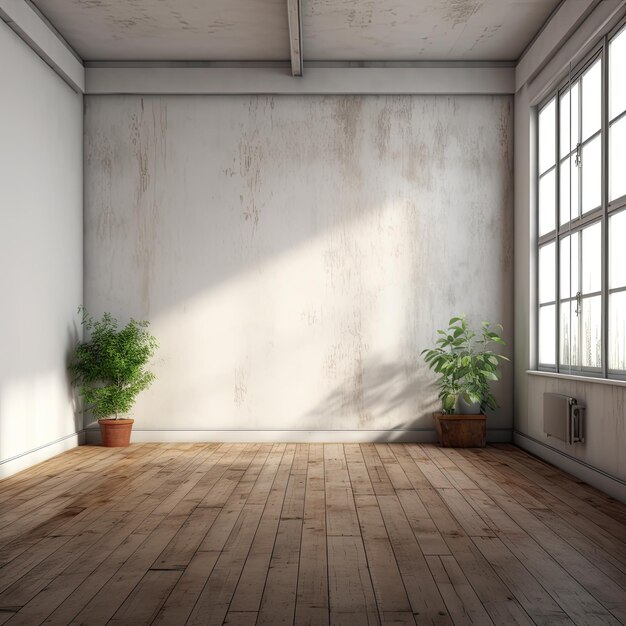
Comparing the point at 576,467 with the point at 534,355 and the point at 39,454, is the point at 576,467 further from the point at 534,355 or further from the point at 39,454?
the point at 39,454

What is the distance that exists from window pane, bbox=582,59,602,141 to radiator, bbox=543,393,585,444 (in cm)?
195

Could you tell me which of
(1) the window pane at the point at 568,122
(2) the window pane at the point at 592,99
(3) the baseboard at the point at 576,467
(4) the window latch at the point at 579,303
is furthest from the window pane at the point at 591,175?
(3) the baseboard at the point at 576,467

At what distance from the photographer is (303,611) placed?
8.34 feet

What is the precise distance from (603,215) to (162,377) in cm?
419

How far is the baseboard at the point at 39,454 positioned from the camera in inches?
207

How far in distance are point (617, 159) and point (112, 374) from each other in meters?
4.48

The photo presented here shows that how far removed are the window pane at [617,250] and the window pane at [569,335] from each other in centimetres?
77

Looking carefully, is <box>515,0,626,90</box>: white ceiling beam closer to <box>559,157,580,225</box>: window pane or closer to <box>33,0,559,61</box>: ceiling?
<box>33,0,559,61</box>: ceiling

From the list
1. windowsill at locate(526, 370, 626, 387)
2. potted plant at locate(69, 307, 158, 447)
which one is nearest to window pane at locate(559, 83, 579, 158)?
windowsill at locate(526, 370, 626, 387)

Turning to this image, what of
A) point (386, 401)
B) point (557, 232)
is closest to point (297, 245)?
point (386, 401)

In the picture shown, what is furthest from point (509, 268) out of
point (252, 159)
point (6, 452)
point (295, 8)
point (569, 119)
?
point (6, 452)

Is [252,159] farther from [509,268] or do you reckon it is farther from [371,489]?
[371,489]

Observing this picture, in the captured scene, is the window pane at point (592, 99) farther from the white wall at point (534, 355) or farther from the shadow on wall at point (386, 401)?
the shadow on wall at point (386, 401)

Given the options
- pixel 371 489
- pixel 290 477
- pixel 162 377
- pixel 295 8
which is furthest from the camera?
pixel 162 377
